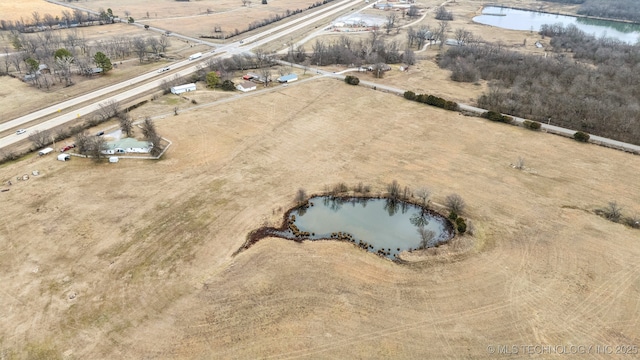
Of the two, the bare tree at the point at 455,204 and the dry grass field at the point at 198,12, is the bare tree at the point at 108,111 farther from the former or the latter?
the dry grass field at the point at 198,12

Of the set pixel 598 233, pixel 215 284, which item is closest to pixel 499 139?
pixel 598 233

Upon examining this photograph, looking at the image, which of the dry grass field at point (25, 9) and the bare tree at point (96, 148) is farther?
the dry grass field at point (25, 9)

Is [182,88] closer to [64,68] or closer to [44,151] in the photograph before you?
[64,68]

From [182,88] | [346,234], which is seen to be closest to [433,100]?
[346,234]

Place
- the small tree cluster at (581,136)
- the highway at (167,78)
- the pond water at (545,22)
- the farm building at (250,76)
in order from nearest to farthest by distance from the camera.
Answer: the small tree cluster at (581,136)
the highway at (167,78)
the farm building at (250,76)
the pond water at (545,22)

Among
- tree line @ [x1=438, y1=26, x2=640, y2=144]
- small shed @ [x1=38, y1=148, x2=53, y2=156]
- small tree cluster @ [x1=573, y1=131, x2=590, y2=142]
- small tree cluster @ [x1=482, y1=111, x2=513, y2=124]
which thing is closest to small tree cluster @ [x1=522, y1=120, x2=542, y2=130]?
small tree cluster @ [x1=482, y1=111, x2=513, y2=124]

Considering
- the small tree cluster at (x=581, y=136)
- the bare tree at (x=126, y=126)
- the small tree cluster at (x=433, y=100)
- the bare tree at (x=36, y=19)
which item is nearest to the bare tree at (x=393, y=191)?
the small tree cluster at (x=433, y=100)
